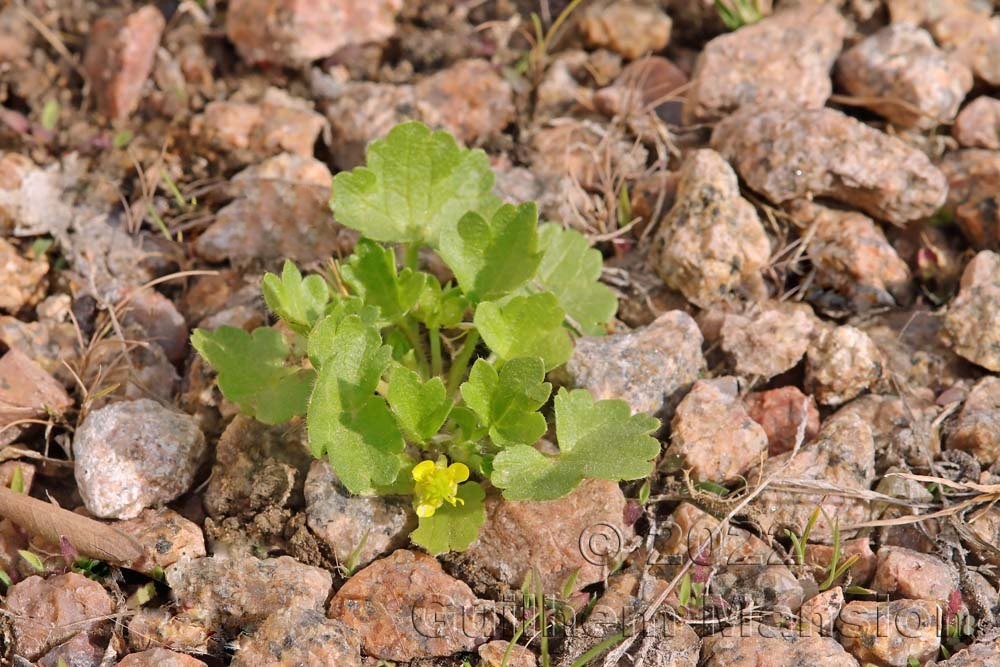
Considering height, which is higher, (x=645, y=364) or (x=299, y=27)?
(x=299, y=27)

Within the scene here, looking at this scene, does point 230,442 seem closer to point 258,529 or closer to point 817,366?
point 258,529

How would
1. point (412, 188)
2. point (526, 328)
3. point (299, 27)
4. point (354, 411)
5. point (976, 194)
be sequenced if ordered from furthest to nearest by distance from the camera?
point (299, 27), point (976, 194), point (412, 188), point (526, 328), point (354, 411)

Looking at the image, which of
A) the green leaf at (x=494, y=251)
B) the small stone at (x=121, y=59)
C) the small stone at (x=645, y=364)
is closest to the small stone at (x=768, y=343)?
the small stone at (x=645, y=364)

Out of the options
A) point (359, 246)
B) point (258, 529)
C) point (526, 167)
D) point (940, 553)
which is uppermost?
point (359, 246)

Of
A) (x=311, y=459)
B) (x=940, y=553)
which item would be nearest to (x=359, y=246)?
(x=311, y=459)

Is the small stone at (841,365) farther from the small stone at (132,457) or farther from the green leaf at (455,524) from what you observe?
the small stone at (132,457)

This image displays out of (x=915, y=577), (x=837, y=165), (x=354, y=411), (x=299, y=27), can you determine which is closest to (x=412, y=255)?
(x=354, y=411)

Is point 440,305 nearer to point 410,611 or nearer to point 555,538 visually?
point 555,538
